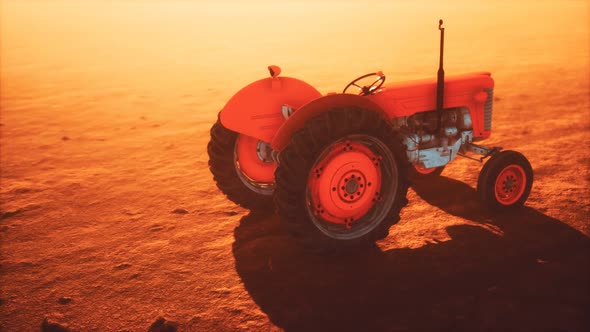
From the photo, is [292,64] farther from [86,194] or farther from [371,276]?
[371,276]

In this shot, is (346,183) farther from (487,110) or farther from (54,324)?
(54,324)

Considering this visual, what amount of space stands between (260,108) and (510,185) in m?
2.31

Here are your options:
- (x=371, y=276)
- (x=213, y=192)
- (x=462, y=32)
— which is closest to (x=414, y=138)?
(x=371, y=276)

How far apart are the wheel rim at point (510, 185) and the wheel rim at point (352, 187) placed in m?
1.17

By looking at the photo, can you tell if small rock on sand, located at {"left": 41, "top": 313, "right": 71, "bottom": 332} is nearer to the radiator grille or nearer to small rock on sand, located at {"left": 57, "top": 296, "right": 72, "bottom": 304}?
small rock on sand, located at {"left": 57, "top": 296, "right": 72, "bottom": 304}

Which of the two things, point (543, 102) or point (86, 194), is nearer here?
point (86, 194)

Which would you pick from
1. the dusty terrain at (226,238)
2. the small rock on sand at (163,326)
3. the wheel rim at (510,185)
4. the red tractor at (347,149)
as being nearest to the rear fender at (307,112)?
the red tractor at (347,149)

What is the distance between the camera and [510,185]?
4023mm

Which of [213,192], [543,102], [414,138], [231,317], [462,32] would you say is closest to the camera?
[231,317]

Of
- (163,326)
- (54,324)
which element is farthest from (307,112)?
(54,324)

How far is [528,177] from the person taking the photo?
4.02 meters

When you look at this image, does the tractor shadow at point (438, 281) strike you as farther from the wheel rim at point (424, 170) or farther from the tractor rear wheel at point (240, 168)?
the wheel rim at point (424, 170)

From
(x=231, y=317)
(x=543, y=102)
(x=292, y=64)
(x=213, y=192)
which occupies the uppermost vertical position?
(x=292, y=64)

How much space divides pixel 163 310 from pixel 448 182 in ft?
10.3
